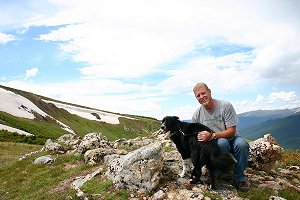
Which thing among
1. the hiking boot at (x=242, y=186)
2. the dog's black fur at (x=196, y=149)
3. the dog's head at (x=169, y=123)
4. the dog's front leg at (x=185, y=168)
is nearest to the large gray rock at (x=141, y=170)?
the dog's front leg at (x=185, y=168)

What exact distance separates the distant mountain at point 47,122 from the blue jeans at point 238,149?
50.6 metres

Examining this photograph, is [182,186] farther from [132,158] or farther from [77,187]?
[77,187]

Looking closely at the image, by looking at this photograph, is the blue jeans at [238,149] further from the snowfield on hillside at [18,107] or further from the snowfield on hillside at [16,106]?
the snowfield on hillside at [16,106]

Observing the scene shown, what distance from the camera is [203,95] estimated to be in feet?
41.7

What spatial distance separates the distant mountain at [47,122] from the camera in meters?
78.7

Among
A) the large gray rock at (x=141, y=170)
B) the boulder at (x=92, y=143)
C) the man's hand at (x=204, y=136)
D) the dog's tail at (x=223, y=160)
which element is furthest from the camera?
the boulder at (x=92, y=143)

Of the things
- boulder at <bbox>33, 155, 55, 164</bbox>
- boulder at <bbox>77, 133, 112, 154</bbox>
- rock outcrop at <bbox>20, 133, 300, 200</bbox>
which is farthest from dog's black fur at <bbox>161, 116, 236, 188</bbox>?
boulder at <bbox>33, 155, 55, 164</bbox>

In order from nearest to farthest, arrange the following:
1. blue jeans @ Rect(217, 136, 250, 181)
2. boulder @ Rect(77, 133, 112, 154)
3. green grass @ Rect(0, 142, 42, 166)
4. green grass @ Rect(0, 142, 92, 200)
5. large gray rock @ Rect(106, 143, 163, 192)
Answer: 1. blue jeans @ Rect(217, 136, 250, 181)
2. large gray rock @ Rect(106, 143, 163, 192)
3. green grass @ Rect(0, 142, 92, 200)
4. boulder @ Rect(77, 133, 112, 154)
5. green grass @ Rect(0, 142, 42, 166)

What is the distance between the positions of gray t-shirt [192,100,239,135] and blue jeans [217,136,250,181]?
0.46 meters

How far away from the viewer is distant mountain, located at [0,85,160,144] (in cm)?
7873

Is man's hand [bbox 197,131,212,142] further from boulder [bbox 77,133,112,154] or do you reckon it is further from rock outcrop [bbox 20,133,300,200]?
boulder [bbox 77,133,112,154]

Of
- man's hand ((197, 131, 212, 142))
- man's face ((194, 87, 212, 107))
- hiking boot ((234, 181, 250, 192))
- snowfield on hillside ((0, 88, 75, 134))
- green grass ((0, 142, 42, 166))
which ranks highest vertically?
snowfield on hillside ((0, 88, 75, 134))

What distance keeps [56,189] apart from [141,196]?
5266 mm

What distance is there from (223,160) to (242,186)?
1.72m
